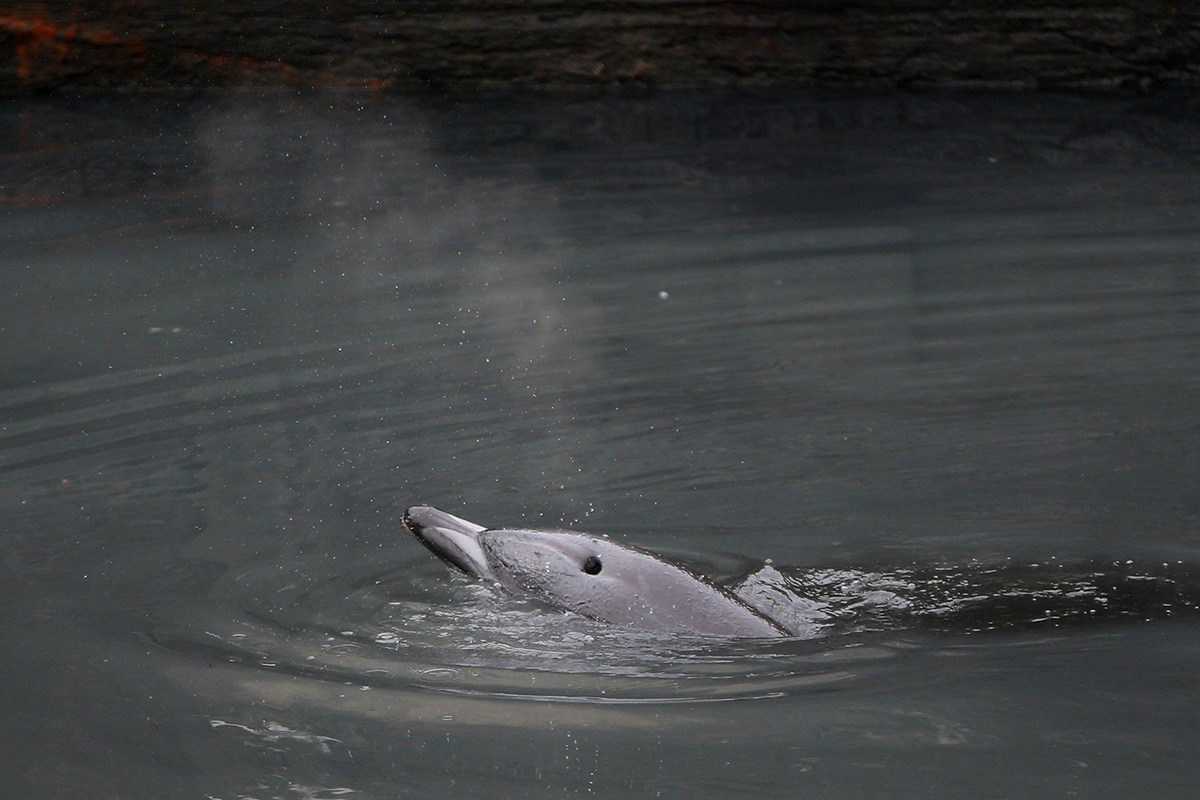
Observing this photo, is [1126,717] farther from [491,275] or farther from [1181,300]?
[491,275]

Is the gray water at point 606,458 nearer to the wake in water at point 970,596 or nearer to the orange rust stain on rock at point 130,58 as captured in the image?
the wake in water at point 970,596

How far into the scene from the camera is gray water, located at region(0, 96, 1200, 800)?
14.7 ft

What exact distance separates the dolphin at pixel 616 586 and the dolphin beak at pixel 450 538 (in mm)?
81

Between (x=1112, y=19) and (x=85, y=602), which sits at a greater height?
(x=1112, y=19)

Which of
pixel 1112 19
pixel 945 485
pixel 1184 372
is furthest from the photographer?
pixel 1112 19


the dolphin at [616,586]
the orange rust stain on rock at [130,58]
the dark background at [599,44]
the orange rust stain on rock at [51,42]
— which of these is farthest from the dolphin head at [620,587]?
the orange rust stain on rock at [51,42]

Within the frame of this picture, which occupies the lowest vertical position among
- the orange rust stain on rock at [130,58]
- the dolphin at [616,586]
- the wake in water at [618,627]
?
the wake in water at [618,627]

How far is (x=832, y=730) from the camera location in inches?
175

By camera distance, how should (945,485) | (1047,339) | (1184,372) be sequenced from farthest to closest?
Answer: (1047,339) → (1184,372) → (945,485)

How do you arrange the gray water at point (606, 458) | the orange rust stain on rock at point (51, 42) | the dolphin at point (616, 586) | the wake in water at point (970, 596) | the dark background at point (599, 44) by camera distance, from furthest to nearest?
the orange rust stain on rock at point (51, 42), the dark background at point (599, 44), the wake in water at point (970, 596), the dolphin at point (616, 586), the gray water at point (606, 458)

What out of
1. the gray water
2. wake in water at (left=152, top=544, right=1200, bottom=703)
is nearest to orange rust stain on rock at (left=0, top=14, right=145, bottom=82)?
the gray water

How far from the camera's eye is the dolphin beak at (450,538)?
17.1 ft

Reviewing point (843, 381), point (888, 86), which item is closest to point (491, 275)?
point (843, 381)

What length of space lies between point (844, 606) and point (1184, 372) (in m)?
2.95
